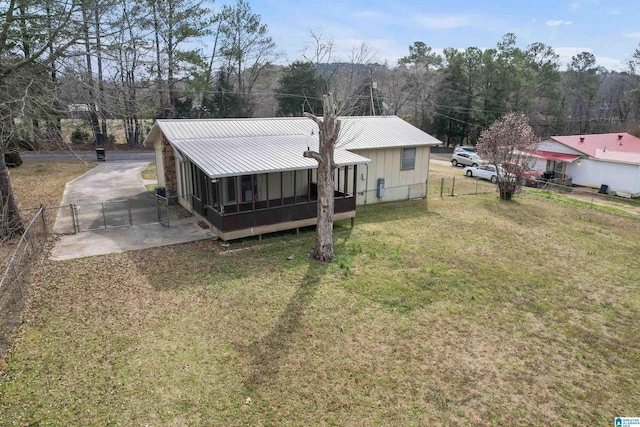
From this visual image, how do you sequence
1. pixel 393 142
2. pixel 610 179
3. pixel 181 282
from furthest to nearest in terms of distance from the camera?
pixel 610 179 < pixel 393 142 < pixel 181 282

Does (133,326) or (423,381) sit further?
(133,326)

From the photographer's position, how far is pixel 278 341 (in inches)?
312

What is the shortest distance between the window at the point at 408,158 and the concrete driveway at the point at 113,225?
33.8 feet

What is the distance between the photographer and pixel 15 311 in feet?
26.7

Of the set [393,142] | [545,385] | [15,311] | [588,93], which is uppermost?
[588,93]

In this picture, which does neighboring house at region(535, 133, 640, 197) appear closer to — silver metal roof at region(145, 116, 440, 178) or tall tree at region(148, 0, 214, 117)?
silver metal roof at region(145, 116, 440, 178)

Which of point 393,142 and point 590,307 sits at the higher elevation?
point 393,142

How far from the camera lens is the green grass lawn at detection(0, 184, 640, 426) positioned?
6.30 meters

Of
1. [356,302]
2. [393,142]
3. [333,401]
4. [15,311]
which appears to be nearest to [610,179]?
[393,142]

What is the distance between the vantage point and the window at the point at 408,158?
19531 millimetres

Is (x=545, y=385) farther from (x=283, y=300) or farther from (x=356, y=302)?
(x=283, y=300)

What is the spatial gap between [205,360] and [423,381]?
3877 mm

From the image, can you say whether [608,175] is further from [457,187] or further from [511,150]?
[457,187]

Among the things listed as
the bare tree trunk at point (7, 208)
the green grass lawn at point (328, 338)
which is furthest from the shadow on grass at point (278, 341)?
the bare tree trunk at point (7, 208)
